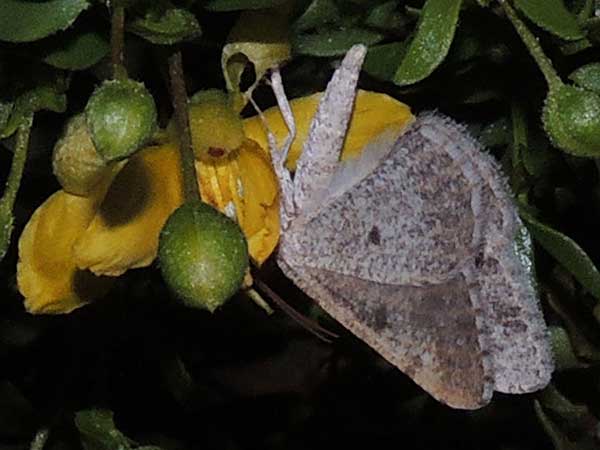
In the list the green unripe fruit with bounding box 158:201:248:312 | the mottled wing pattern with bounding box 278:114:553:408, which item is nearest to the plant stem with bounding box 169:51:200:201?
the green unripe fruit with bounding box 158:201:248:312

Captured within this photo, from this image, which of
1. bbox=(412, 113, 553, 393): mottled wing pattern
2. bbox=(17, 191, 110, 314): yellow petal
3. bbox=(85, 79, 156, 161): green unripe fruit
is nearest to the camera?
bbox=(85, 79, 156, 161): green unripe fruit

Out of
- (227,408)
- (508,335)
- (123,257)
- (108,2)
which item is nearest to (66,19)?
(108,2)

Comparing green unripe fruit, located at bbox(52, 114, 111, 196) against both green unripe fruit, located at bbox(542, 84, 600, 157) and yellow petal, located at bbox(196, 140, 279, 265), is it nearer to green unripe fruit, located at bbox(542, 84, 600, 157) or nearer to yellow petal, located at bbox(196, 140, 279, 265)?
yellow petal, located at bbox(196, 140, 279, 265)

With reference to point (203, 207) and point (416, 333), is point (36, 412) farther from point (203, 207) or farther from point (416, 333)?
point (203, 207)

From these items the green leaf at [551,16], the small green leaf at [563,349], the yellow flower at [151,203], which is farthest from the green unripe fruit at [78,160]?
the small green leaf at [563,349]

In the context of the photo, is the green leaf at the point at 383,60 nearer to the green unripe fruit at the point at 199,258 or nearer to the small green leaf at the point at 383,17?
the small green leaf at the point at 383,17
